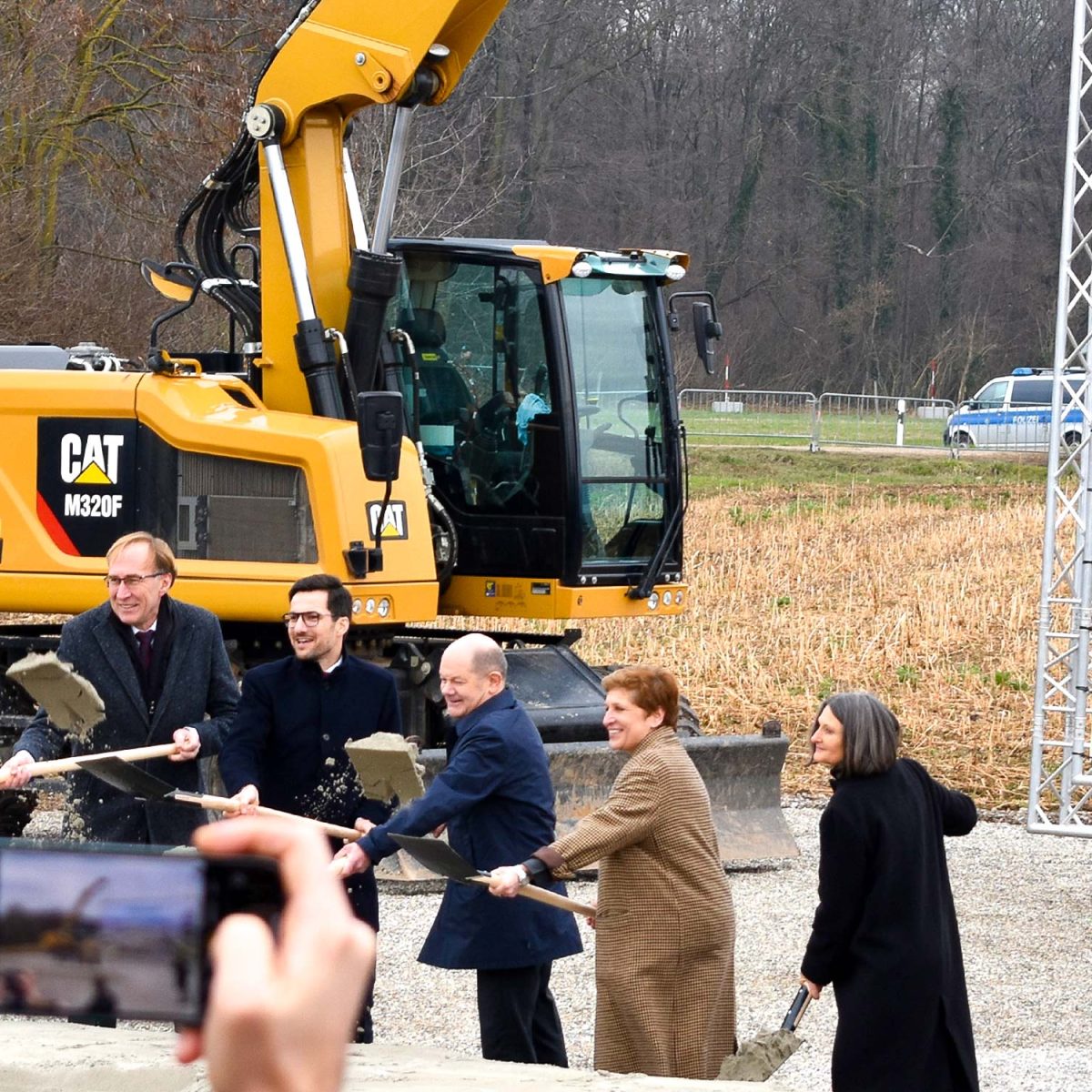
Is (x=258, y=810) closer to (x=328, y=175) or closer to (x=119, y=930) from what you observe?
(x=119, y=930)

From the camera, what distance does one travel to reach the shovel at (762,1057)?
5.18 metres

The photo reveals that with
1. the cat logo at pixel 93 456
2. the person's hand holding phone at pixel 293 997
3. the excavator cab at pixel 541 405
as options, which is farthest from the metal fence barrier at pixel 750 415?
the person's hand holding phone at pixel 293 997

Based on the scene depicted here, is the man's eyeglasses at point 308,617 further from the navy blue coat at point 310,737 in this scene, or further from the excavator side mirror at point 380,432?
the excavator side mirror at point 380,432

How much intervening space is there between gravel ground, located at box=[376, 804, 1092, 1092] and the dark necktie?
1663 millimetres

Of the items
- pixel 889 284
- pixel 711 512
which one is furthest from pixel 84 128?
pixel 889 284

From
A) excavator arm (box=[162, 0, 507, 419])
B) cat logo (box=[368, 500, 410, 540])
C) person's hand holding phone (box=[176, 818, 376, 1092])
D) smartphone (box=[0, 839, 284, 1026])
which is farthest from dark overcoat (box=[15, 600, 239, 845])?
person's hand holding phone (box=[176, 818, 376, 1092])

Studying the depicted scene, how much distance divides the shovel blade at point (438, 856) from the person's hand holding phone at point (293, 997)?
12.3 ft

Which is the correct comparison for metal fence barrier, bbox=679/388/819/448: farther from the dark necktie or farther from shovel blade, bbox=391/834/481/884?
shovel blade, bbox=391/834/481/884

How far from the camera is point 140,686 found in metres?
5.93

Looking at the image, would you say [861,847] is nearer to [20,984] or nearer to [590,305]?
[20,984]

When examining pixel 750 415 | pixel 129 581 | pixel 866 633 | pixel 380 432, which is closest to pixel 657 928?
pixel 129 581

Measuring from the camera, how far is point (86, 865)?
137cm

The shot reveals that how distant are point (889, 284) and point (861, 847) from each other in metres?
50.9

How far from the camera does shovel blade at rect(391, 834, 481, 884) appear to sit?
4.88 m
